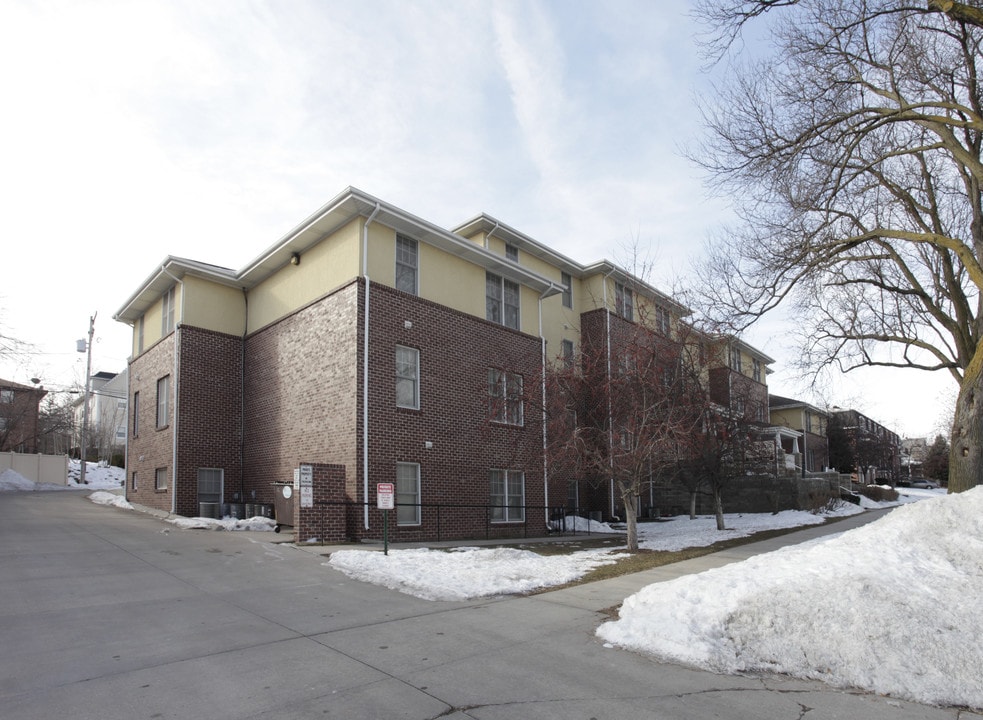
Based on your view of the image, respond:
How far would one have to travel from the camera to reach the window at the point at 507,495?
2033 cm

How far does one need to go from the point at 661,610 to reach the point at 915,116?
36.5ft

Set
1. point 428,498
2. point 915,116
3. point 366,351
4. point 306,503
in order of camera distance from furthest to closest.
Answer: point 428,498 < point 366,351 < point 306,503 < point 915,116

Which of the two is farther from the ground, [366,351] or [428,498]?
[366,351]

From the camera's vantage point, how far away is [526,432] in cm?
1984

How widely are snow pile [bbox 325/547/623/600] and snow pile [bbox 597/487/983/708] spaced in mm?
2796

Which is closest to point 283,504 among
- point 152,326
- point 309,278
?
point 309,278

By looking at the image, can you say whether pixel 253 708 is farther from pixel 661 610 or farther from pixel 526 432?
pixel 526 432

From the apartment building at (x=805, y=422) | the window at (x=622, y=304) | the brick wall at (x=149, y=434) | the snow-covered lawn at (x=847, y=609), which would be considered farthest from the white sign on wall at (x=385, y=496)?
the apartment building at (x=805, y=422)

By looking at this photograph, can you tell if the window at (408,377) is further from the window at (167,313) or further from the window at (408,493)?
the window at (167,313)

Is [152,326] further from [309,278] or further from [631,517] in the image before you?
[631,517]

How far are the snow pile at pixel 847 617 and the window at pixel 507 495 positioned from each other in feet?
39.6

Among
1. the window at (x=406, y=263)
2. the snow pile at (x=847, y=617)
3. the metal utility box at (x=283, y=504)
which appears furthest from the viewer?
the window at (x=406, y=263)

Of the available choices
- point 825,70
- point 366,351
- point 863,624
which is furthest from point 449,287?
point 863,624

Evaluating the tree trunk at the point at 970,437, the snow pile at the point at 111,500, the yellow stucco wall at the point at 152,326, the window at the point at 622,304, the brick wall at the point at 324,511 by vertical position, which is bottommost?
the snow pile at the point at 111,500
